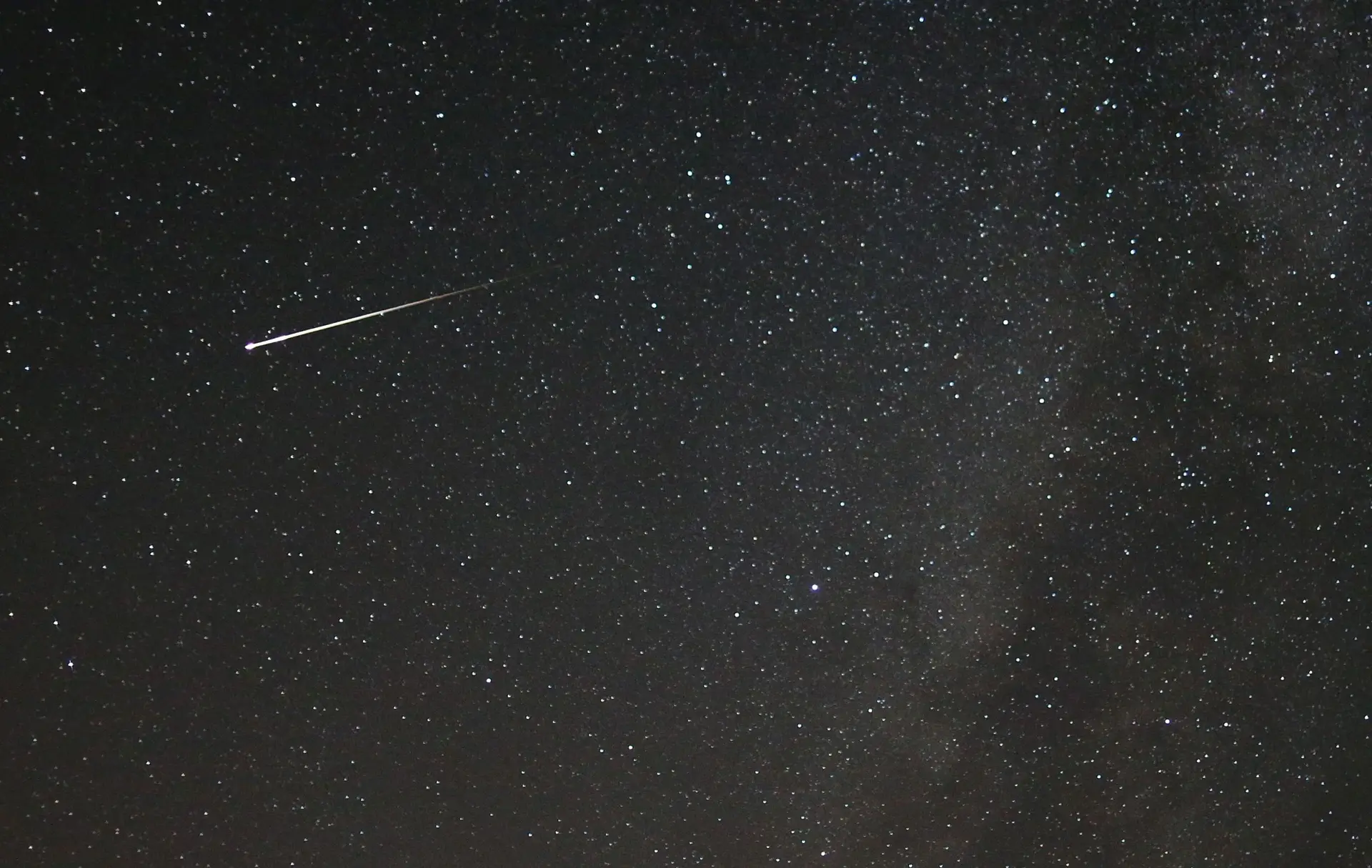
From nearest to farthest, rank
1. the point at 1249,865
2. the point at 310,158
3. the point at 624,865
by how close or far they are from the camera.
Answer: the point at 310,158 → the point at 624,865 → the point at 1249,865

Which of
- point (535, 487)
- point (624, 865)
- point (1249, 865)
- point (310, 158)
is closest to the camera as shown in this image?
point (310, 158)

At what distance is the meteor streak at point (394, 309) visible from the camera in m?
0.84

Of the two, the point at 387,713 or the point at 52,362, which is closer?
the point at 52,362

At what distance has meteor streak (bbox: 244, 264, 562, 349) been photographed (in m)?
0.84

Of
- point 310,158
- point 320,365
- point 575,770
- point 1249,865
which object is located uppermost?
point 310,158

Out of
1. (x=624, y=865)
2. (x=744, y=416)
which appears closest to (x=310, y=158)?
(x=744, y=416)

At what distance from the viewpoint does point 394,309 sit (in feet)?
2.78

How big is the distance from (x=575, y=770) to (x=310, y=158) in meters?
0.66

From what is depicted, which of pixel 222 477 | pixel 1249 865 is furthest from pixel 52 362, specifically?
pixel 1249 865

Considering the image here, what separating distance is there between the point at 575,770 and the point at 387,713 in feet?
0.68

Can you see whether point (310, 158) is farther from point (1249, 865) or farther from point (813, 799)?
point (1249, 865)

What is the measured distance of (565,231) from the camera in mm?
854

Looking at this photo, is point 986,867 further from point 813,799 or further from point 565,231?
point 565,231

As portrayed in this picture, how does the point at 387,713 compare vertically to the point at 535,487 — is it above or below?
below
